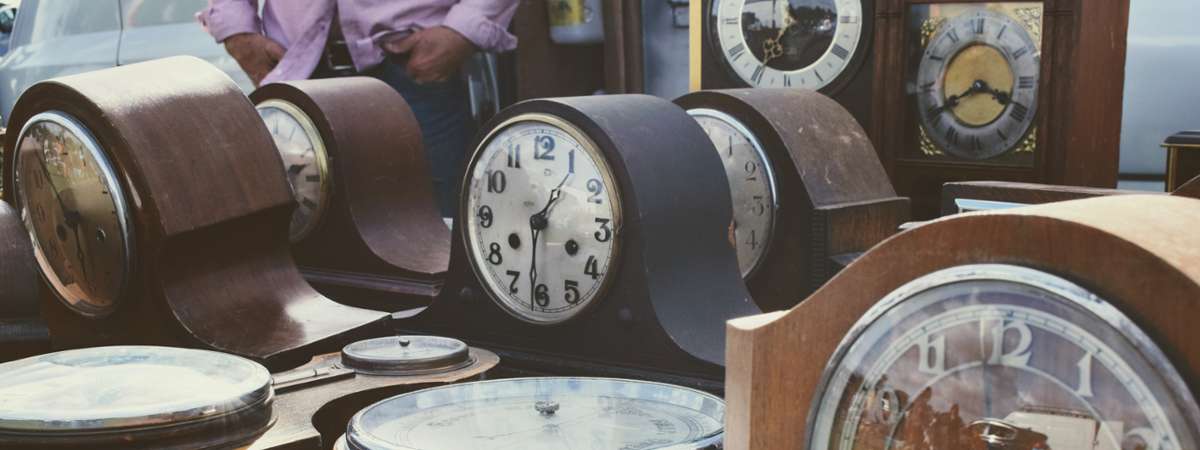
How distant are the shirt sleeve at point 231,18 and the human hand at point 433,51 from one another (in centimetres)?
49

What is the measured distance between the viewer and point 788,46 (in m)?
3.93

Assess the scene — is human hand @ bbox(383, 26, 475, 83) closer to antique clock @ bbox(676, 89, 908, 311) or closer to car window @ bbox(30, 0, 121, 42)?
antique clock @ bbox(676, 89, 908, 311)

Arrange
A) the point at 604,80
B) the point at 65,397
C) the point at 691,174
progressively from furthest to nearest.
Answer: the point at 604,80 < the point at 691,174 < the point at 65,397

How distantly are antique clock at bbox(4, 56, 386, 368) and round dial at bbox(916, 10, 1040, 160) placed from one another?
2.07 metres

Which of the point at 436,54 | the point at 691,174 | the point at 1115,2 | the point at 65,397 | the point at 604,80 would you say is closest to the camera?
the point at 65,397

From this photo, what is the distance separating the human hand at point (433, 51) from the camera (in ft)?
11.8

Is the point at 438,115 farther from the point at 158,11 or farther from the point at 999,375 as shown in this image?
the point at 999,375

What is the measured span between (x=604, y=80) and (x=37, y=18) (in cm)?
281

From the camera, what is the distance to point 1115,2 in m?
3.33

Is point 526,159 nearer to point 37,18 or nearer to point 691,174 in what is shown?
point 691,174

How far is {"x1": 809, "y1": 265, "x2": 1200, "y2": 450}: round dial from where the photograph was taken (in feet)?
2.86

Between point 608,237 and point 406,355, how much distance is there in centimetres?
36

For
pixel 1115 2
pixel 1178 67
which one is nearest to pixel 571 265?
pixel 1115 2

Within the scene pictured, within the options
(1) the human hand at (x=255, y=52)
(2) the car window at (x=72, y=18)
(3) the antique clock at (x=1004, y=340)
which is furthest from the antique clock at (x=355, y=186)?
(2) the car window at (x=72, y=18)
